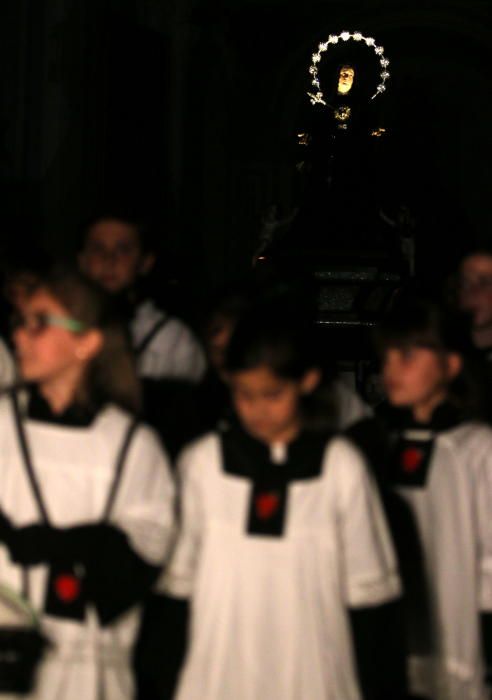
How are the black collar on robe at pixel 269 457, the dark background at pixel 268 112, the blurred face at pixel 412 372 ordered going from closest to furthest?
the black collar on robe at pixel 269 457, the blurred face at pixel 412 372, the dark background at pixel 268 112

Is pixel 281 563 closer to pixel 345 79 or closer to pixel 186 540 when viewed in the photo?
pixel 186 540

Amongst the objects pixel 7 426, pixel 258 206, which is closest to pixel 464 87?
pixel 258 206

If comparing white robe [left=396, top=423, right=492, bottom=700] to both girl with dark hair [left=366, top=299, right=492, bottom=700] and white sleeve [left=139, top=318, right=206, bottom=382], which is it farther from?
white sleeve [left=139, top=318, right=206, bottom=382]

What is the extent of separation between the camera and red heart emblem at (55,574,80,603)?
2943mm

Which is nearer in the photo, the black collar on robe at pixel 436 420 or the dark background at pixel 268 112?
A: the black collar on robe at pixel 436 420

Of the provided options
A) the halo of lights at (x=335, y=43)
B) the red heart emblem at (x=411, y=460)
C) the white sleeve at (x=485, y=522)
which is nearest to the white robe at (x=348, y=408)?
the red heart emblem at (x=411, y=460)

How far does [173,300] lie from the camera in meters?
5.52

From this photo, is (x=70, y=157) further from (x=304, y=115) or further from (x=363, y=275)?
(x=304, y=115)

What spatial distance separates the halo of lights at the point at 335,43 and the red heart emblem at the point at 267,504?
A: 15.2 metres

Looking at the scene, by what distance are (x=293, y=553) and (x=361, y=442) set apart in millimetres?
955

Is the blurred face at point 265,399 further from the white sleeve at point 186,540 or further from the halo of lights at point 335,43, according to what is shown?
the halo of lights at point 335,43

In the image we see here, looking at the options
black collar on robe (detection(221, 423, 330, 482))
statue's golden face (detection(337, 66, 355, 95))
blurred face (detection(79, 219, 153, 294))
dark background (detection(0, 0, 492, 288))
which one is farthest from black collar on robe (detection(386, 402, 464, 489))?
statue's golden face (detection(337, 66, 355, 95))

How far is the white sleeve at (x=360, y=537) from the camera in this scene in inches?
118

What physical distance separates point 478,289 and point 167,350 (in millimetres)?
1191
